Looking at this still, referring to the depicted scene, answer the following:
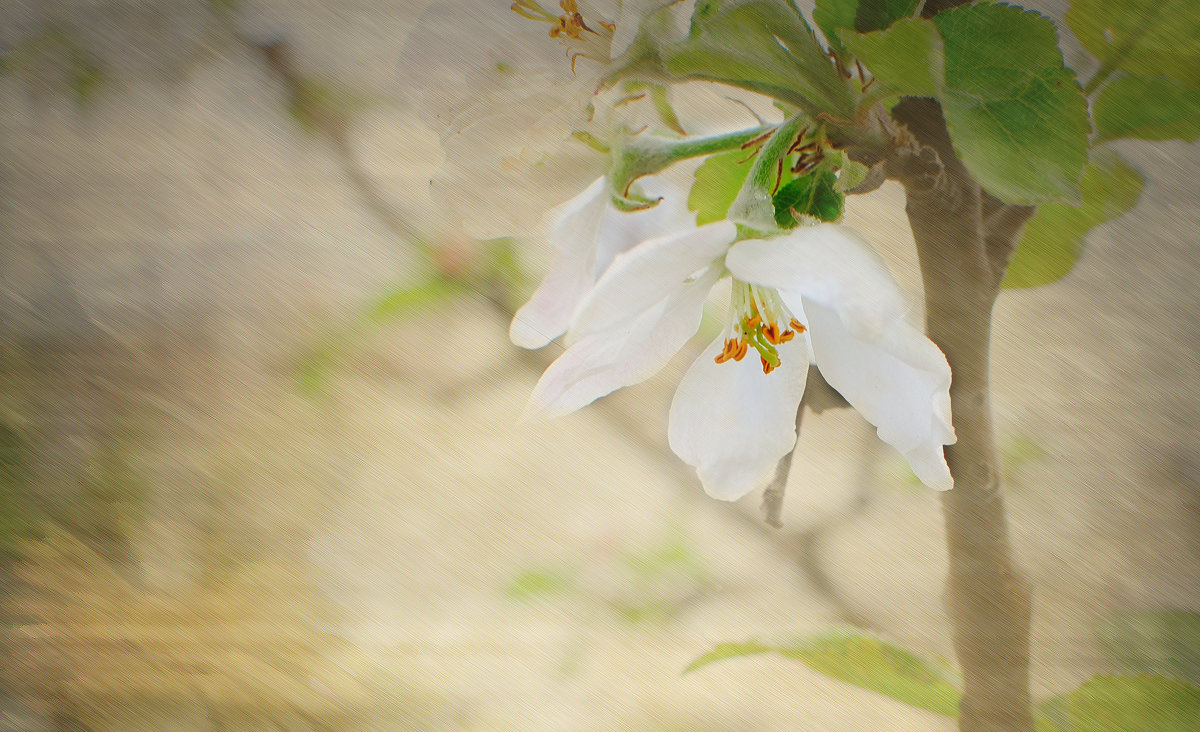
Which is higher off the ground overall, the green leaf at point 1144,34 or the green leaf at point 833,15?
the green leaf at point 833,15

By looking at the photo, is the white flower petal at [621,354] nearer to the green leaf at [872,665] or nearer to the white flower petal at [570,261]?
the white flower petal at [570,261]

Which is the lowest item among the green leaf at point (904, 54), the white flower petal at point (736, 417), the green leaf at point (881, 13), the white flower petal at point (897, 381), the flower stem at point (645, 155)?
the white flower petal at point (736, 417)

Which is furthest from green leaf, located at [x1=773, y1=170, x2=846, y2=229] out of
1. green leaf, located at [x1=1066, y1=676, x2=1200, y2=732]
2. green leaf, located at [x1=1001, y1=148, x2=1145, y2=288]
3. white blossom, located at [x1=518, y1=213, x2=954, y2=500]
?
green leaf, located at [x1=1066, y1=676, x2=1200, y2=732]

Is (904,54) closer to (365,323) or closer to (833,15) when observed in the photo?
(833,15)

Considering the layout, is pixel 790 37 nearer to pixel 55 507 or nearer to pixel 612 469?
pixel 612 469

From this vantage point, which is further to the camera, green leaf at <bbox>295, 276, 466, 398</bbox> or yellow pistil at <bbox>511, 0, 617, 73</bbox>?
green leaf at <bbox>295, 276, 466, 398</bbox>

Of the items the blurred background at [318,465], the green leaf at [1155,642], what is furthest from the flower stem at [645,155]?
the green leaf at [1155,642]

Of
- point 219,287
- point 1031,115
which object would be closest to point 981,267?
point 1031,115

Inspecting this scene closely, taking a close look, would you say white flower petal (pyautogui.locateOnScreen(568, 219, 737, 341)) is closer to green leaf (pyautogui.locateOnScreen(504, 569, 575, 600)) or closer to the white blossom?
the white blossom
